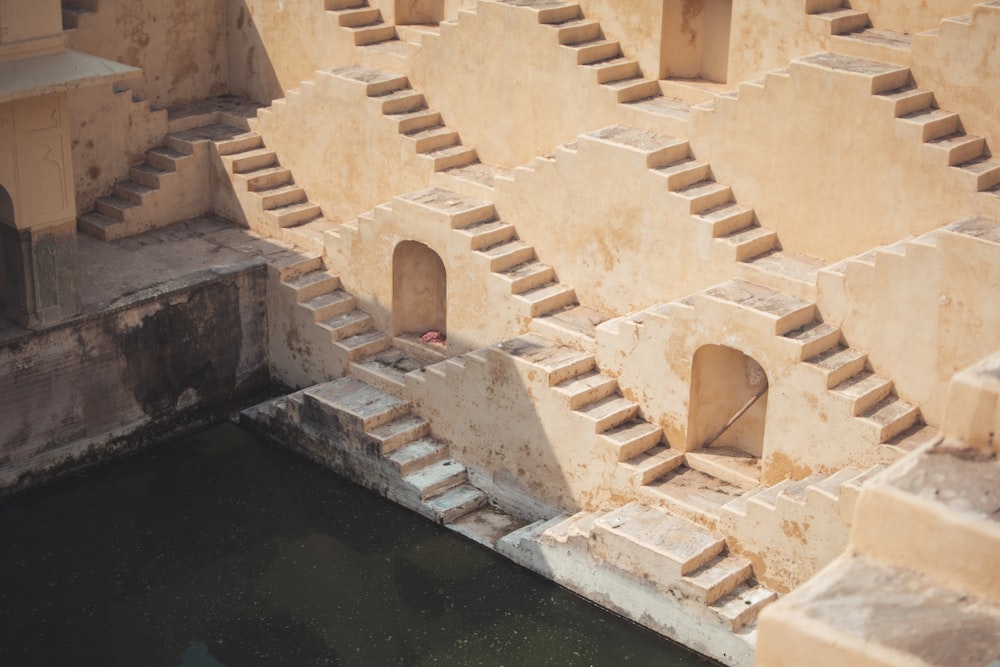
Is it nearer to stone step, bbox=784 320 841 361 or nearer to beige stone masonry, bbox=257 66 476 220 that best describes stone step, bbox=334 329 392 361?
beige stone masonry, bbox=257 66 476 220

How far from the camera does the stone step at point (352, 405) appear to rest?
47.6ft

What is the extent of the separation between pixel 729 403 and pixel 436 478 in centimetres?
287

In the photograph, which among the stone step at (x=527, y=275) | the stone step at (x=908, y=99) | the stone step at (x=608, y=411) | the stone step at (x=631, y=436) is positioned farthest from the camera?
the stone step at (x=527, y=275)

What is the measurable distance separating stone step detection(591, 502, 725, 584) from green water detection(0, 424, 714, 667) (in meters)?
0.54

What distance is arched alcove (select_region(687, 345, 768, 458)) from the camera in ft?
42.4

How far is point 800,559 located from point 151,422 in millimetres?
7108

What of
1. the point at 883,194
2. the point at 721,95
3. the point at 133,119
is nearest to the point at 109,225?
the point at 133,119

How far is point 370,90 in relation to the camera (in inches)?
628

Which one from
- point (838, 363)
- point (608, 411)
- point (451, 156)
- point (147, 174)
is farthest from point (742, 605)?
point (147, 174)

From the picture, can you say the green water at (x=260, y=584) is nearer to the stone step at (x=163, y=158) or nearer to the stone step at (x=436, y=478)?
the stone step at (x=436, y=478)

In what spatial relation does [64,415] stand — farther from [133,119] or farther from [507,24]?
[507,24]

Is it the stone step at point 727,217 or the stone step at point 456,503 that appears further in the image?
the stone step at point 456,503

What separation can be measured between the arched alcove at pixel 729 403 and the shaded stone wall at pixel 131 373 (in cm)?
539

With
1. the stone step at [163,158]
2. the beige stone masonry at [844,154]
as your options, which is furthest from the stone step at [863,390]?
the stone step at [163,158]
